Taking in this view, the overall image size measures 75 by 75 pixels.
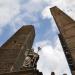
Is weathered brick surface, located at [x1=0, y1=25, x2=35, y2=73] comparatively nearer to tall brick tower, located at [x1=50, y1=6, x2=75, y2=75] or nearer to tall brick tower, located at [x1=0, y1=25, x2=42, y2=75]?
tall brick tower, located at [x1=0, y1=25, x2=42, y2=75]

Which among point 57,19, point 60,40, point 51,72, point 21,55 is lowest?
point 51,72

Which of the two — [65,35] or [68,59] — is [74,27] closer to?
[65,35]

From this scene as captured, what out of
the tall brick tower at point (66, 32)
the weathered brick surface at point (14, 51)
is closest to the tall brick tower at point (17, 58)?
the weathered brick surface at point (14, 51)

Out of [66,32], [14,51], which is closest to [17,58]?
[14,51]

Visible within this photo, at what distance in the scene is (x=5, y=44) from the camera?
61.3ft

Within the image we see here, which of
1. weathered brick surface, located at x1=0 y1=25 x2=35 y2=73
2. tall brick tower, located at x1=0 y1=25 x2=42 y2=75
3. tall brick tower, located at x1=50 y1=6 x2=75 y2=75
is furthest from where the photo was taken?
tall brick tower, located at x1=50 y1=6 x2=75 y2=75

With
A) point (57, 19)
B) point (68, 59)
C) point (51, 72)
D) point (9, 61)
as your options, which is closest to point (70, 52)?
point (68, 59)

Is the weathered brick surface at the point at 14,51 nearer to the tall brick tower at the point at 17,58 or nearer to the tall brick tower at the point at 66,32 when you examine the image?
the tall brick tower at the point at 17,58

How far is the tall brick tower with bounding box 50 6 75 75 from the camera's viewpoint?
15950mm

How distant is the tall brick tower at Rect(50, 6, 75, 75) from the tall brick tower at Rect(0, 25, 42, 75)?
6.30 ft

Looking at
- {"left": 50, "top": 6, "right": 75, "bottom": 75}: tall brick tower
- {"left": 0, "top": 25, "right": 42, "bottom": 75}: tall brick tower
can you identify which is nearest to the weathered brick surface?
{"left": 0, "top": 25, "right": 42, "bottom": 75}: tall brick tower

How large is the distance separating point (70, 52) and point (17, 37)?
5.47 meters

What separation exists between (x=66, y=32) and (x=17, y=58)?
5.83m

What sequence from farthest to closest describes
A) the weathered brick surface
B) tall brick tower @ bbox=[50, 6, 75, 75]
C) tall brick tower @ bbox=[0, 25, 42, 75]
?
tall brick tower @ bbox=[50, 6, 75, 75] → the weathered brick surface → tall brick tower @ bbox=[0, 25, 42, 75]
